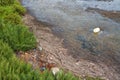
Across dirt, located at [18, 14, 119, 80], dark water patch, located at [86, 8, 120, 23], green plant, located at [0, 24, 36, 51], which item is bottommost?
dark water patch, located at [86, 8, 120, 23]

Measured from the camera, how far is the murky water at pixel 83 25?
8.85 m

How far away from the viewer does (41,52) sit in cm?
827

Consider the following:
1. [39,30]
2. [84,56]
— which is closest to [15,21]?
[39,30]

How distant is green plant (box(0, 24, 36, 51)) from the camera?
7852mm

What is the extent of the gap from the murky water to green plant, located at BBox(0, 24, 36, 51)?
148 centimetres

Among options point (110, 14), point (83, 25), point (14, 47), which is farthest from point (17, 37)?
point (110, 14)

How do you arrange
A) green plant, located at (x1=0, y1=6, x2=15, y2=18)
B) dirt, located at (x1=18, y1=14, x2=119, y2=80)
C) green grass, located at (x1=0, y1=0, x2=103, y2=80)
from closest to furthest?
green grass, located at (x1=0, y1=0, x2=103, y2=80), dirt, located at (x1=18, y1=14, x2=119, y2=80), green plant, located at (x1=0, y1=6, x2=15, y2=18)

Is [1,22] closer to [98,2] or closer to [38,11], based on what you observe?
[38,11]

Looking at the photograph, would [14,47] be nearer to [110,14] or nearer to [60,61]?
[60,61]

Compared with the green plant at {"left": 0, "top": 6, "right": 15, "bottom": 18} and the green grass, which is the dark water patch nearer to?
the green grass

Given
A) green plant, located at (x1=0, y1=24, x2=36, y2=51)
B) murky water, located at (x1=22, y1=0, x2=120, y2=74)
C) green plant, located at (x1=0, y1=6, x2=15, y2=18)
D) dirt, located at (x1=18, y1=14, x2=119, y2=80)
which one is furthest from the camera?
green plant, located at (x1=0, y1=6, x2=15, y2=18)

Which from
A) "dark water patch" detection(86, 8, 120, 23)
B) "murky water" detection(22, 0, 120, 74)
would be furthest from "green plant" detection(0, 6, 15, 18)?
"dark water patch" detection(86, 8, 120, 23)

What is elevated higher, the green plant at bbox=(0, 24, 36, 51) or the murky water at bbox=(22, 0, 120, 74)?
the green plant at bbox=(0, 24, 36, 51)

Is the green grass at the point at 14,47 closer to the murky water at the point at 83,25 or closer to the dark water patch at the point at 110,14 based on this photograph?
the murky water at the point at 83,25
